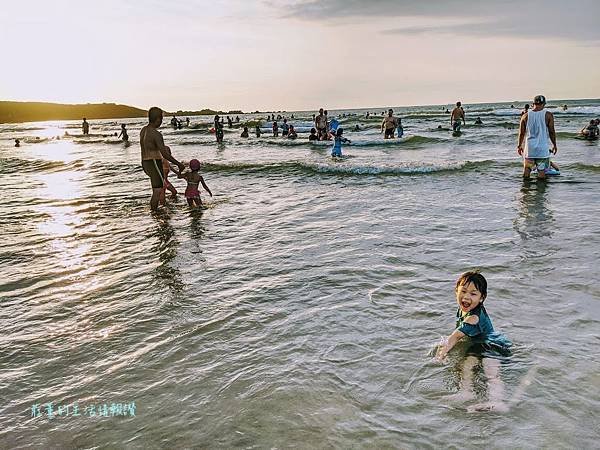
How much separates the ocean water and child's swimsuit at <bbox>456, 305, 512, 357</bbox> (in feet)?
0.37

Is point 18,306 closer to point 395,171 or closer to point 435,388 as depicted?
point 435,388

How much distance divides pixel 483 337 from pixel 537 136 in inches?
346

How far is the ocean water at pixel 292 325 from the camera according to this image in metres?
2.60

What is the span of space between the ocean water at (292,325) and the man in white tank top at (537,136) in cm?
194

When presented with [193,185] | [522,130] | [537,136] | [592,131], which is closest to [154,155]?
[193,185]

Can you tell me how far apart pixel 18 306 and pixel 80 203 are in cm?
665

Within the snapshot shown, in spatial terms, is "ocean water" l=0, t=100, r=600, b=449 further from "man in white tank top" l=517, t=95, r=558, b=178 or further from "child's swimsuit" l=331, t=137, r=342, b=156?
"child's swimsuit" l=331, t=137, r=342, b=156

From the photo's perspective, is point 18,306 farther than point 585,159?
No

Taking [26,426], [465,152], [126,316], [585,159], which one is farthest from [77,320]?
[465,152]

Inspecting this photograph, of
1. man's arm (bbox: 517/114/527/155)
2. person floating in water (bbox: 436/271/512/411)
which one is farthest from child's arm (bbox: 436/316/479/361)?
man's arm (bbox: 517/114/527/155)

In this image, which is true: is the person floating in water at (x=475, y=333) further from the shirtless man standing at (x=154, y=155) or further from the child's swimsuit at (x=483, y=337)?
the shirtless man standing at (x=154, y=155)

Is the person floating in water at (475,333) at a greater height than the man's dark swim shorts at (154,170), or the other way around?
the man's dark swim shorts at (154,170)

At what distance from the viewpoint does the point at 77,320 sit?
4.13 m

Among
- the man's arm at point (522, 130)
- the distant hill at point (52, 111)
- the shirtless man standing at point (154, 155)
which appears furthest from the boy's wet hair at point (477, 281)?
the distant hill at point (52, 111)
